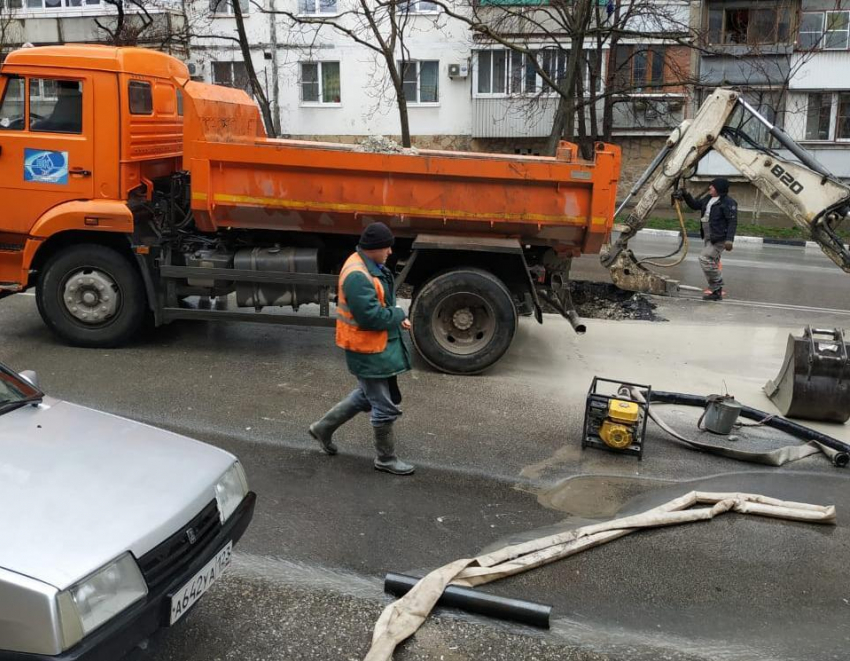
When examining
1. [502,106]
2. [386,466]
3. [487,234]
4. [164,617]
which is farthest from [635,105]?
[164,617]

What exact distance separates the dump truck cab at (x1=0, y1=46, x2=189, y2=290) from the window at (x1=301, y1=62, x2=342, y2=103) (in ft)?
77.5

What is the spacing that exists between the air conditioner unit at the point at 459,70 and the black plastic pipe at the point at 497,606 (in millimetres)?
27545

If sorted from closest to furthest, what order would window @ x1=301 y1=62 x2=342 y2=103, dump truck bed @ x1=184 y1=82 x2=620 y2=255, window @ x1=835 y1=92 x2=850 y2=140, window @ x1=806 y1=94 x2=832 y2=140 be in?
dump truck bed @ x1=184 y1=82 x2=620 y2=255 → window @ x1=835 y1=92 x2=850 y2=140 → window @ x1=806 y1=94 x2=832 y2=140 → window @ x1=301 y1=62 x2=342 y2=103

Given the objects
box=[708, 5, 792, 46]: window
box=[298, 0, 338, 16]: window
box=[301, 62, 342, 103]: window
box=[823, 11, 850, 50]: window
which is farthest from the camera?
box=[298, 0, 338, 16]: window

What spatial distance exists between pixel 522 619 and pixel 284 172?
4.92 m

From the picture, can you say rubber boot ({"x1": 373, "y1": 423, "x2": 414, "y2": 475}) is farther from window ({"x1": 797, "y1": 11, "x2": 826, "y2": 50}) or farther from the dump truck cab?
window ({"x1": 797, "y1": 11, "x2": 826, "y2": 50})

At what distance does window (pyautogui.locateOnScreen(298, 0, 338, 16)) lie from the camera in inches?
1207

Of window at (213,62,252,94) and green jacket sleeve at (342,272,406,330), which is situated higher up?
window at (213,62,252,94)

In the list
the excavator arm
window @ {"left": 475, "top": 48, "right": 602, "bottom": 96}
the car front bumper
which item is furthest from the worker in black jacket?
window @ {"left": 475, "top": 48, "right": 602, "bottom": 96}

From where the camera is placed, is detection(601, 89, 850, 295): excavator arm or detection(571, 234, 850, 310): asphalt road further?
detection(571, 234, 850, 310): asphalt road

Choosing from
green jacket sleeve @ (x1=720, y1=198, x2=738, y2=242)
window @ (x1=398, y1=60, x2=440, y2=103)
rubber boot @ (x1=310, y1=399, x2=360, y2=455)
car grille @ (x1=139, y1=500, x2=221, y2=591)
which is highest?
window @ (x1=398, y1=60, x2=440, y2=103)

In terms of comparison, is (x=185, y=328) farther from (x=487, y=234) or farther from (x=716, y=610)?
(x=716, y=610)

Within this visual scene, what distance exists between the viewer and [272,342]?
8648 mm

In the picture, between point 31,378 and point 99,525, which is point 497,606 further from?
point 31,378
